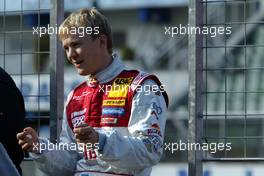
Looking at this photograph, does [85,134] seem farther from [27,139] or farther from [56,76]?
[56,76]

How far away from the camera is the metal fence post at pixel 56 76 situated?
5.47 meters

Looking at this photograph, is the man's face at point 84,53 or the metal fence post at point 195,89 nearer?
the man's face at point 84,53

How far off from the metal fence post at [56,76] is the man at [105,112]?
0.38 m

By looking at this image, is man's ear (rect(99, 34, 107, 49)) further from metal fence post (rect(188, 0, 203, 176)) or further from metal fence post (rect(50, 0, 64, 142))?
metal fence post (rect(50, 0, 64, 142))

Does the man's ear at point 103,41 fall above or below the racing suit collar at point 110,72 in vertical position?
above

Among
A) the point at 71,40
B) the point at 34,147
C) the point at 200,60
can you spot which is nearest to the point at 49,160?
the point at 34,147

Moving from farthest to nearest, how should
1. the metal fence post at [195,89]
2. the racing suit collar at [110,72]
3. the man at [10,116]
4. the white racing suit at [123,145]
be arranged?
the metal fence post at [195,89] < the racing suit collar at [110,72] < the man at [10,116] < the white racing suit at [123,145]

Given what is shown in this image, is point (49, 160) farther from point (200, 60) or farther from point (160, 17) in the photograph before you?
point (160, 17)

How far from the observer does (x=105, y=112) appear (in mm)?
4871

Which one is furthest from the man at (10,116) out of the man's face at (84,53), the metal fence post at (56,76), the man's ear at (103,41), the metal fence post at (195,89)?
the metal fence post at (195,89)

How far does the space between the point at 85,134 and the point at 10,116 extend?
1.84 feet

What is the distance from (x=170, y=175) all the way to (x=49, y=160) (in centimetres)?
1090

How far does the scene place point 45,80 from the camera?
757 centimetres

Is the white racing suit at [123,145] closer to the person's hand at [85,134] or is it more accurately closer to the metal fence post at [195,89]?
the person's hand at [85,134]
